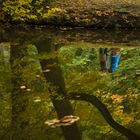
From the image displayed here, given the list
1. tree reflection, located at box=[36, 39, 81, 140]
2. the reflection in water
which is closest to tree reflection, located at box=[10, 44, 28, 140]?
tree reflection, located at box=[36, 39, 81, 140]

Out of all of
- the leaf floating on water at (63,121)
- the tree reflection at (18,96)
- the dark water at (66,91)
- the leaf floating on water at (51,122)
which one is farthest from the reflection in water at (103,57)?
the leaf floating on water at (51,122)

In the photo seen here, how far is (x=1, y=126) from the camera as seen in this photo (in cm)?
574

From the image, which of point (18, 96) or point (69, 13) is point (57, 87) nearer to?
point (18, 96)

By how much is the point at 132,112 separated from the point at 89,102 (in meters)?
0.75

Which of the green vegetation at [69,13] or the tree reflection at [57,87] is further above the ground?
the green vegetation at [69,13]

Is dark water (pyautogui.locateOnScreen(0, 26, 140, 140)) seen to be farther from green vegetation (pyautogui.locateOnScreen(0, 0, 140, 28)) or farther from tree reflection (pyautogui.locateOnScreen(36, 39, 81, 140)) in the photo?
green vegetation (pyautogui.locateOnScreen(0, 0, 140, 28))

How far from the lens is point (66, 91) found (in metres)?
7.23

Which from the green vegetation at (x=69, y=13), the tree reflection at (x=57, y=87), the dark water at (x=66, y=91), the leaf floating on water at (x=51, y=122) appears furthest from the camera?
the green vegetation at (x=69, y=13)

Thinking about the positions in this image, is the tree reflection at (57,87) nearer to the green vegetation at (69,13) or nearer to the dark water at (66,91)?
the dark water at (66,91)


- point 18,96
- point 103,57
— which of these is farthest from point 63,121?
point 103,57

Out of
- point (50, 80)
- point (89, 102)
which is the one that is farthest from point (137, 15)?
point (89, 102)

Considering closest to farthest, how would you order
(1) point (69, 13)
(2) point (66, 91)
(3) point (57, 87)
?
(2) point (66, 91) → (3) point (57, 87) → (1) point (69, 13)

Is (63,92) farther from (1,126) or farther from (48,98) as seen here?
(1,126)

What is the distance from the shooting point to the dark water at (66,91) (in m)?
5.59
